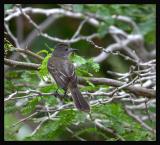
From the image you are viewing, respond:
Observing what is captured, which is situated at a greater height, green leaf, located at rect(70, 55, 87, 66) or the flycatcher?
green leaf, located at rect(70, 55, 87, 66)

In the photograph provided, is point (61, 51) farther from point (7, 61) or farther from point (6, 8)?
point (6, 8)

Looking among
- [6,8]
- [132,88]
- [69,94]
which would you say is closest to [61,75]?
[69,94]

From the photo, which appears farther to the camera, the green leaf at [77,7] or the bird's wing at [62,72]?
the green leaf at [77,7]

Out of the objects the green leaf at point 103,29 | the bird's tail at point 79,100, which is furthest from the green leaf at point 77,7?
the bird's tail at point 79,100

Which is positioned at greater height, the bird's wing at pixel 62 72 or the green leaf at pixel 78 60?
the green leaf at pixel 78 60

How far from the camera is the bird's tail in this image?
6078 millimetres

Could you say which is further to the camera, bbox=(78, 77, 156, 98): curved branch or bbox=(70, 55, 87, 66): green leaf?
bbox=(78, 77, 156, 98): curved branch

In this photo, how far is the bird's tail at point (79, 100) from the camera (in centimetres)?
608

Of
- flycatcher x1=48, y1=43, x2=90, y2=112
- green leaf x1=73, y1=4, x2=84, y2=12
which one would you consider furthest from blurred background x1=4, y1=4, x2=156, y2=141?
flycatcher x1=48, y1=43, x2=90, y2=112

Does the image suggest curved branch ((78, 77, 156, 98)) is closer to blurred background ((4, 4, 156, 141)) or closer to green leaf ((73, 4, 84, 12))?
blurred background ((4, 4, 156, 141))

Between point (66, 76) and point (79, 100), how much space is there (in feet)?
1.31

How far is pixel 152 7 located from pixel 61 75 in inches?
129

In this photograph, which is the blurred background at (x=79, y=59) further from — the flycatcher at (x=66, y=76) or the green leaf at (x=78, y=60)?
the flycatcher at (x=66, y=76)
